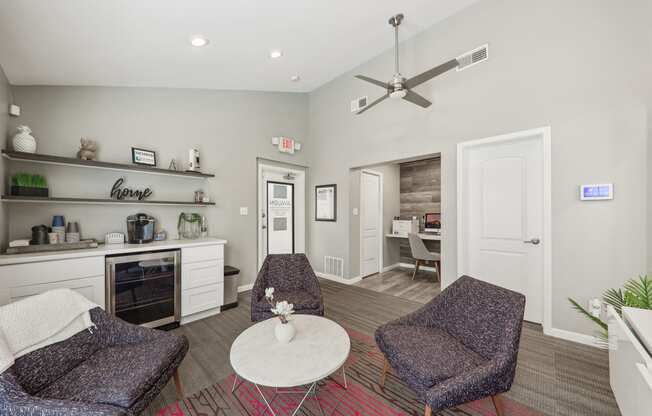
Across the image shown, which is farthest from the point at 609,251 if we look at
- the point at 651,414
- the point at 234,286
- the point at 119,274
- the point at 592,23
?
the point at 119,274

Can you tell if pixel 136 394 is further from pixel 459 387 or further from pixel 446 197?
pixel 446 197

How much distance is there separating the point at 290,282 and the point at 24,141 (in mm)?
2818

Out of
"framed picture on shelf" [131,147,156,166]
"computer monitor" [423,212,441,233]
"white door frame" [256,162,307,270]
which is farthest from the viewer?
"computer monitor" [423,212,441,233]

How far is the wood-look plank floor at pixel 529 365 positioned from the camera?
1729mm

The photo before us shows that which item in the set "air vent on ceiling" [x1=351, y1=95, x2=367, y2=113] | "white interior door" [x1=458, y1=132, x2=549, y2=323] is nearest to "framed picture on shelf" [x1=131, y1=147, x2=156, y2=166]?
"air vent on ceiling" [x1=351, y1=95, x2=367, y2=113]

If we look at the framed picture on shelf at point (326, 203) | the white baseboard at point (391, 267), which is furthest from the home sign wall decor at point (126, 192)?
the white baseboard at point (391, 267)

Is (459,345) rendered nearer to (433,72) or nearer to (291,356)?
(291,356)

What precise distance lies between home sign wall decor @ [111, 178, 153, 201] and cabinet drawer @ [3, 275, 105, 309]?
1.06 meters

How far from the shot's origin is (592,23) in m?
2.39

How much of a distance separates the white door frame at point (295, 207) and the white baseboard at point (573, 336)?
3.66 metres

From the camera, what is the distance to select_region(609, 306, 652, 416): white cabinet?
112 centimetres

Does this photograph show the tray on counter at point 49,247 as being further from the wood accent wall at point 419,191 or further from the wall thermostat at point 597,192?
the wood accent wall at point 419,191

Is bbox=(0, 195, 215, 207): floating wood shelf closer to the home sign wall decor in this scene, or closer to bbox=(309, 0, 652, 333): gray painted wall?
the home sign wall decor

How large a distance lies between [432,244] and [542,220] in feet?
9.83
